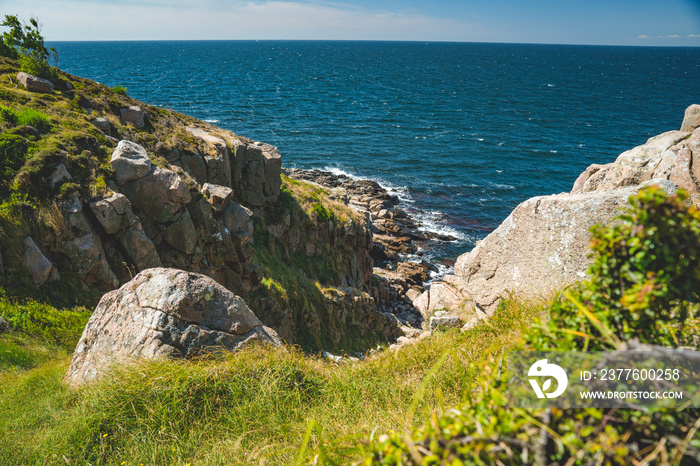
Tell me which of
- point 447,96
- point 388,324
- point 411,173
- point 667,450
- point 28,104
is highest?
point 447,96

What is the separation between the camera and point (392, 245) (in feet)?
145

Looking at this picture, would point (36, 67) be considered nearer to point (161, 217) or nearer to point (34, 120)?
point (34, 120)

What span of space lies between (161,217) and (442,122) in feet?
314

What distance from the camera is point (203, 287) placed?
8.54 meters

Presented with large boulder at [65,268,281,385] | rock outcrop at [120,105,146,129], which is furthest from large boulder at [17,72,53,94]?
large boulder at [65,268,281,385]

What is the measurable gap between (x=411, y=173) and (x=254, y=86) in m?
101

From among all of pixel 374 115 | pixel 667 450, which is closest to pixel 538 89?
pixel 374 115

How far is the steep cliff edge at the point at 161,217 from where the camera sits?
12.9 meters

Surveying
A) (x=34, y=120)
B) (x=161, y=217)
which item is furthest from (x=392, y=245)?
(x=34, y=120)

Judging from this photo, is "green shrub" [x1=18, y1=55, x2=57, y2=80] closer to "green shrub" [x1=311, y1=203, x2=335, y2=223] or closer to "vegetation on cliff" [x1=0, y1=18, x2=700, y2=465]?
"vegetation on cliff" [x1=0, y1=18, x2=700, y2=465]

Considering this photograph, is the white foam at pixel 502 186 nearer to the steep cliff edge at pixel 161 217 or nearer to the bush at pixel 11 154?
the steep cliff edge at pixel 161 217

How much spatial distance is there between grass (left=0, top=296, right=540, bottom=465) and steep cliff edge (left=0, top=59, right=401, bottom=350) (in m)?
6.65

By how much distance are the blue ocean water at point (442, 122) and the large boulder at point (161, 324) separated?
119 ft

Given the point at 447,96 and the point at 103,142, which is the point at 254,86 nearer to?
the point at 447,96
